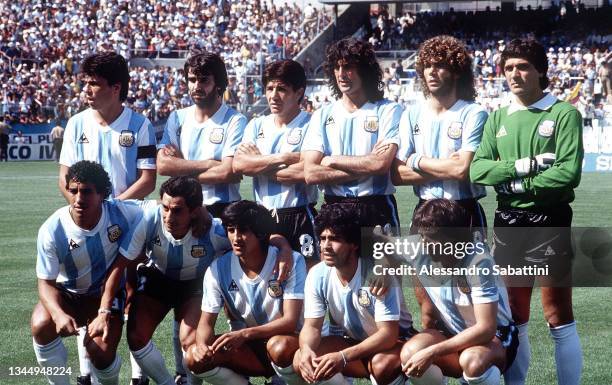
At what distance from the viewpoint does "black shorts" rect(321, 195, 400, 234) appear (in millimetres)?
6477

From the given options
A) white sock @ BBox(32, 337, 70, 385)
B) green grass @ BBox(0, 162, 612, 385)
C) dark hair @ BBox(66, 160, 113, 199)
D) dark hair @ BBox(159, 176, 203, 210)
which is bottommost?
green grass @ BBox(0, 162, 612, 385)

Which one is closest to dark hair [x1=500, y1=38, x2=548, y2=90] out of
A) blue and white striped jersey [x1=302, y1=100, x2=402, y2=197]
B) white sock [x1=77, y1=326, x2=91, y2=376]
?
blue and white striped jersey [x1=302, y1=100, x2=402, y2=197]

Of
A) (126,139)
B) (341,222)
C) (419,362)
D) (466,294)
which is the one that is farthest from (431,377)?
(126,139)

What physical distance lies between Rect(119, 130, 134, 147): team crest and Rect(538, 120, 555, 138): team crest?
2.78 m

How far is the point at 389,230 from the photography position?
640cm

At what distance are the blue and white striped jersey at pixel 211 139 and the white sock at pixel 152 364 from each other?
1326 mm

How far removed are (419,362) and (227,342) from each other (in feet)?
3.64

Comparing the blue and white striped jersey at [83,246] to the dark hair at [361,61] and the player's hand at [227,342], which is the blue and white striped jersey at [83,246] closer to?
the player's hand at [227,342]

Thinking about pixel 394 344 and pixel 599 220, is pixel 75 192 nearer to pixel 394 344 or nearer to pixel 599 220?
pixel 394 344

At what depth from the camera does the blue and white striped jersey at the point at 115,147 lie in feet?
23.4

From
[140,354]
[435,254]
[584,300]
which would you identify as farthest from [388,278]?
[584,300]

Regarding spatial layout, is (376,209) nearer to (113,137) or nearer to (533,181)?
(533,181)

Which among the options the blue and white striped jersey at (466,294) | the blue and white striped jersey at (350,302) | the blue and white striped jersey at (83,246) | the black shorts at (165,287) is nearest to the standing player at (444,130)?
the blue and white striped jersey at (466,294)

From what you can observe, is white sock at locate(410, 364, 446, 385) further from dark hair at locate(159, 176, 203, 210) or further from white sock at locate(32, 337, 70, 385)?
white sock at locate(32, 337, 70, 385)
